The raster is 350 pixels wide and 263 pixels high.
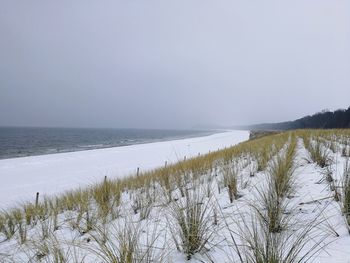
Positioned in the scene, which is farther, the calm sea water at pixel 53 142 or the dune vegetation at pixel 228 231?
the calm sea water at pixel 53 142

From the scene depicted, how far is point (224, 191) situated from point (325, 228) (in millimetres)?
2218

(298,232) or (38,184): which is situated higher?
(298,232)

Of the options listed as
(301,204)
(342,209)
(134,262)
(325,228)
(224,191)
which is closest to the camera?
(134,262)

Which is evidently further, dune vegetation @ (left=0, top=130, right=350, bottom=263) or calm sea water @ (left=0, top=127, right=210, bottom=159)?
calm sea water @ (left=0, top=127, right=210, bottom=159)

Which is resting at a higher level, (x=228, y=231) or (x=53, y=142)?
(x=228, y=231)

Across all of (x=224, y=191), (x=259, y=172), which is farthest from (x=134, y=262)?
(x=259, y=172)

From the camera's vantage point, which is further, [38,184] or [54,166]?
[54,166]

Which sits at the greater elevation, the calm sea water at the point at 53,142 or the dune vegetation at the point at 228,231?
the dune vegetation at the point at 228,231

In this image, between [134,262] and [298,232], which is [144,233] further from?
[298,232]

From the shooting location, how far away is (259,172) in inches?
218

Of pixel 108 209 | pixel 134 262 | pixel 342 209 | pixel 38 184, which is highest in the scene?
pixel 342 209

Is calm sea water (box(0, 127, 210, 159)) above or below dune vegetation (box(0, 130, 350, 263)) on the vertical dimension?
below

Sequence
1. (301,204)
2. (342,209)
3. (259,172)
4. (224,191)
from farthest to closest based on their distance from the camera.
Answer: (259,172) → (224,191) → (301,204) → (342,209)

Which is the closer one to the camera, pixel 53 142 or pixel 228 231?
pixel 228 231
